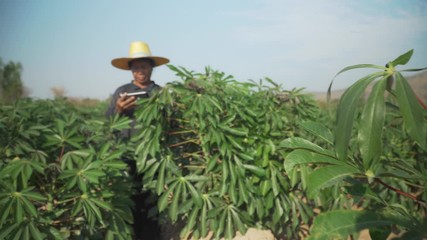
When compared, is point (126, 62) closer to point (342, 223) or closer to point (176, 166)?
point (176, 166)

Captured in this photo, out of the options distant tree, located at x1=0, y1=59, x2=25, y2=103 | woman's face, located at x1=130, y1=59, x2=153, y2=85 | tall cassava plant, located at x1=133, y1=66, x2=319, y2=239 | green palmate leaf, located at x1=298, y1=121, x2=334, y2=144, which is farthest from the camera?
distant tree, located at x1=0, y1=59, x2=25, y2=103

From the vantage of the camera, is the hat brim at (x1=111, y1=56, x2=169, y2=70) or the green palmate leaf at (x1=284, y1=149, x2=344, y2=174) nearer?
the green palmate leaf at (x1=284, y1=149, x2=344, y2=174)

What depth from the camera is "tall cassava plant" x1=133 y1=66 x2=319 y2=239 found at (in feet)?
6.20

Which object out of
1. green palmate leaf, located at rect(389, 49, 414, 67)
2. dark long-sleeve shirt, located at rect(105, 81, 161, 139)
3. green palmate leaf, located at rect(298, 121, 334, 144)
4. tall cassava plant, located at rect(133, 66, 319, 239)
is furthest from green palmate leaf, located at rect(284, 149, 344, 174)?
dark long-sleeve shirt, located at rect(105, 81, 161, 139)

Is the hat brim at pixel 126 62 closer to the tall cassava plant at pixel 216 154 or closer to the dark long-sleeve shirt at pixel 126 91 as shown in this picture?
the dark long-sleeve shirt at pixel 126 91

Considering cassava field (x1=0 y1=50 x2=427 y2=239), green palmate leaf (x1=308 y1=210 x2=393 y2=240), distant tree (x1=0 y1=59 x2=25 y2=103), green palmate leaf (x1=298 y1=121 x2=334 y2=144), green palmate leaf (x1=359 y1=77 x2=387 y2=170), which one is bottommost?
distant tree (x1=0 y1=59 x2=25 y2=103)

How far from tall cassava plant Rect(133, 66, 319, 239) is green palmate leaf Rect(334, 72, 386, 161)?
4.31ft

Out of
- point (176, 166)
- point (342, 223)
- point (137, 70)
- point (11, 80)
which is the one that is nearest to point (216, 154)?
point (176, 166)

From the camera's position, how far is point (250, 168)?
6.52 ft

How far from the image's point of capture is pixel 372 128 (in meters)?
0.50

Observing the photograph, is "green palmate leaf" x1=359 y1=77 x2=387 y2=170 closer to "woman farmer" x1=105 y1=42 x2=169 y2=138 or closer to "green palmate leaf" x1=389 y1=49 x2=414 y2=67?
"green palmate leaf" x1=389 y1=49 x2=414 y2=67

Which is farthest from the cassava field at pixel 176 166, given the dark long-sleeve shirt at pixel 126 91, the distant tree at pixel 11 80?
the distant tree at pixel 11 80

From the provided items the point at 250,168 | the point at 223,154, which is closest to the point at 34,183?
the point at 223,154

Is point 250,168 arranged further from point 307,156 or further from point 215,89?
A: point 307,156
